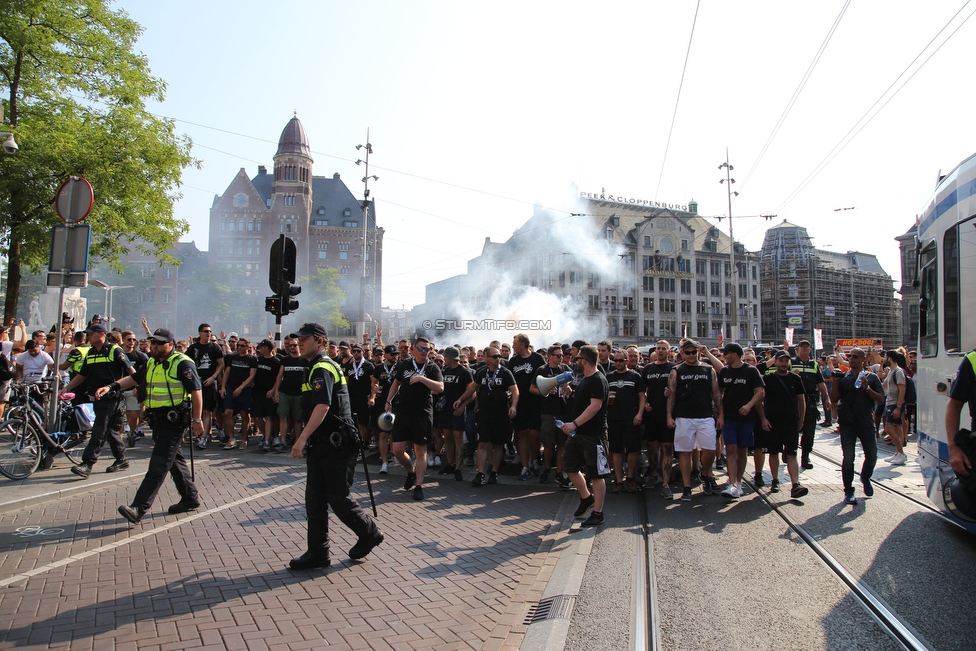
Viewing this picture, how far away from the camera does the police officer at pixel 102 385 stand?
7.73 metres

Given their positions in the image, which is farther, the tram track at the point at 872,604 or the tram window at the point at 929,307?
the tram window at the point at 929,307

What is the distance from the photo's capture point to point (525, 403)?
29.3 ft

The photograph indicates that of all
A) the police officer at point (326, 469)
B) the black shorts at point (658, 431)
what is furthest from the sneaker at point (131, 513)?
the black shorts at point (658, 431)

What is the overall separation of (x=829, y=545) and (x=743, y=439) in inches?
93.0

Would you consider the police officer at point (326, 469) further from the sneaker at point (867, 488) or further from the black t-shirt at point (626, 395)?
the sneaker at point (867, 488)

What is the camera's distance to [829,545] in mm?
5660

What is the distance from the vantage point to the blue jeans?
291 inches

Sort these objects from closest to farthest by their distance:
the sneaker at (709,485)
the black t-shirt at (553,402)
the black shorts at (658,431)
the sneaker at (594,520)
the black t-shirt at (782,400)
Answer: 1. the sneaker at (594,520)
2. the black t-shirt at (782,400)
3. the sneaker at (709,485)
4. the black shorts at (658,431)
5. the black t-shirt at (553,402)

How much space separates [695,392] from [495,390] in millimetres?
2661

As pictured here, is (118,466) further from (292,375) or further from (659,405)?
(659,405)

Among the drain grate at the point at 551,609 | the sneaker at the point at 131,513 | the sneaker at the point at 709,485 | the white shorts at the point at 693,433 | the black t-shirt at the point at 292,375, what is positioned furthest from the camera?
the black t-shirt at the point at 292,375

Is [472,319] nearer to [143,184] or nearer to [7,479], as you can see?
[143,184]

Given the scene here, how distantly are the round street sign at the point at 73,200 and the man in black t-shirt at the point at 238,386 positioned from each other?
345 cm

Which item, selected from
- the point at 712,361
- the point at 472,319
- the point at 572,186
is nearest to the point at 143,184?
the point at 712,361
